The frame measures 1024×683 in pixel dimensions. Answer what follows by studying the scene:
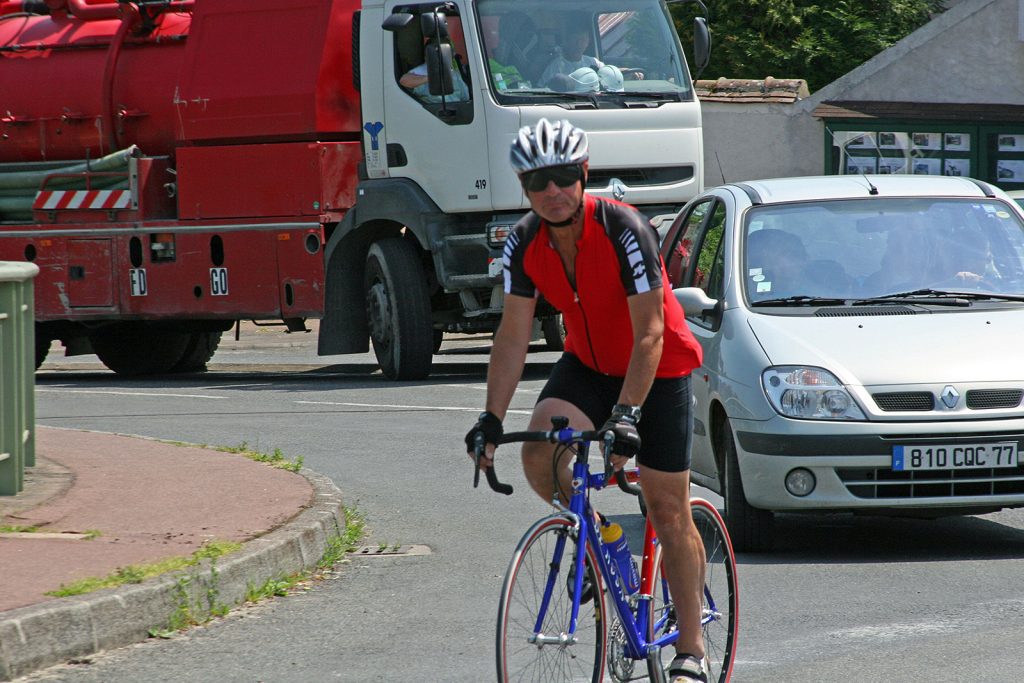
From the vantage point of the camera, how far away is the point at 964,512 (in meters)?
7.45

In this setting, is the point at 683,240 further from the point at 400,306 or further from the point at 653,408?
the point at 400,306

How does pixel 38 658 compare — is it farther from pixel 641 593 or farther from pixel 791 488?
pixel 791 488

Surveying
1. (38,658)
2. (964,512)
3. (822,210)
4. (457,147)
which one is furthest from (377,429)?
(38,658)

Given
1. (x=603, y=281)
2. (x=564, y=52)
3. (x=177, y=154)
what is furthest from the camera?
(x=177, y=154)

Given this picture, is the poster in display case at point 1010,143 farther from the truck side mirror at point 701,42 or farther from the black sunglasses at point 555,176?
the black sunglasses at point 555,176

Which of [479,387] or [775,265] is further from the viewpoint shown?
[479,387]

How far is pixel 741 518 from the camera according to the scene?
7539mm

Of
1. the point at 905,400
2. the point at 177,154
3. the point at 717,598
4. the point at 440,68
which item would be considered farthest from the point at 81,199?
the point at 717,598

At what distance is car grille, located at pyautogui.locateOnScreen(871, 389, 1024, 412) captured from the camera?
23.8ft

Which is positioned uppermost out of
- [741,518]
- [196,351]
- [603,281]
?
[603,281]

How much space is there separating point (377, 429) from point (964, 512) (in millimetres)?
5820

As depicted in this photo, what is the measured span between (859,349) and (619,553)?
3022 mm

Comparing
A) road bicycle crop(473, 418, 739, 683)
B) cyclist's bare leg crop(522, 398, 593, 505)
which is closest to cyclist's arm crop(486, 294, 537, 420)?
cyclist's bare leg crop(522, 398, 593, 505)

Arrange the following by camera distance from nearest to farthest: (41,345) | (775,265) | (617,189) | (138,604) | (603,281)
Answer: (603,281)
(138,604)
(775,265)
(617,189)
(41,345)
